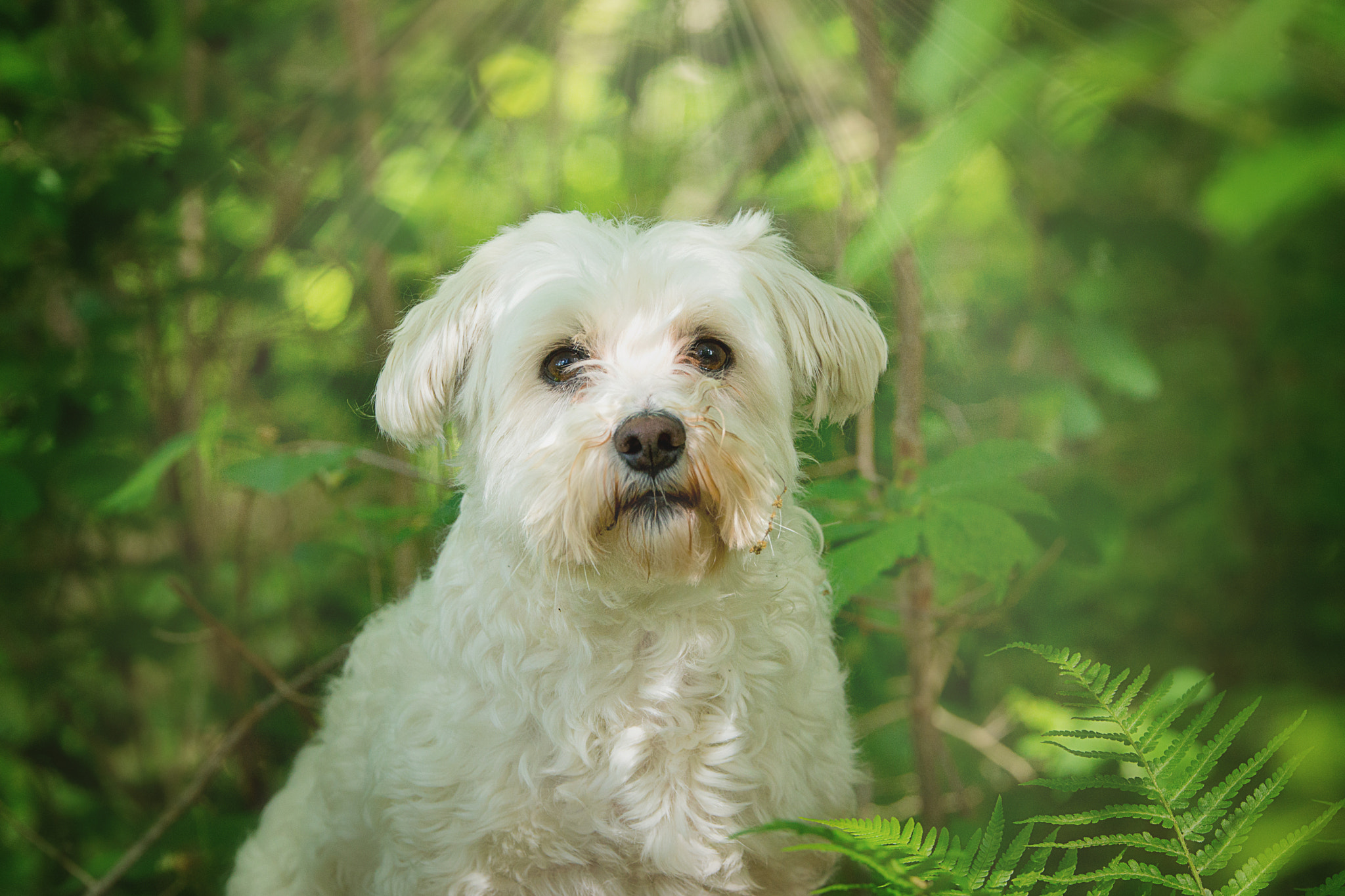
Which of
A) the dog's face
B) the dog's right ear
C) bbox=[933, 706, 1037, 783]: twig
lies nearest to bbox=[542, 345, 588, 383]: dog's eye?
the dog's face

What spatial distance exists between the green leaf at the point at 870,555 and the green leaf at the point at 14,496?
2.30 meters

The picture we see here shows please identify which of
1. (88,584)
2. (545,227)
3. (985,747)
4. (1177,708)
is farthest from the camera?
(88,584)

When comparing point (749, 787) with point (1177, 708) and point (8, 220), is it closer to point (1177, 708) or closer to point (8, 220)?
point (1177, 708)

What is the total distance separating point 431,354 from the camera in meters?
1.84

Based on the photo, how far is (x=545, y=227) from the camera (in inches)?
73.0

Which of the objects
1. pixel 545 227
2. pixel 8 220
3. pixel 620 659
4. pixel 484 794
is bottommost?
pixel 484 794

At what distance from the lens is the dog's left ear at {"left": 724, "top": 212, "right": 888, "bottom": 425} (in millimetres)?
1868

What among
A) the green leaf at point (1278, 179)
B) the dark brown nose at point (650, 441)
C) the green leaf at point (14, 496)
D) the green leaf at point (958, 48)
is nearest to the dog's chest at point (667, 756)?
the dark brown nose at point (650, 441)

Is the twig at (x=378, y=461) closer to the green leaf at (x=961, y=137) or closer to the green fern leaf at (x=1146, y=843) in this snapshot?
the green leaf at (x=961, y=137)

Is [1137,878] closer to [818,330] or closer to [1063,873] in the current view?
[1063,873]

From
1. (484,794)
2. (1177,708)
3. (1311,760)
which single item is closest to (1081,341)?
(1311,760)

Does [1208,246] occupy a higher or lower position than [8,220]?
higher

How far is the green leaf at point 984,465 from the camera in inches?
75.8

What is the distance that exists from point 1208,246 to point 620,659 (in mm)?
2151
